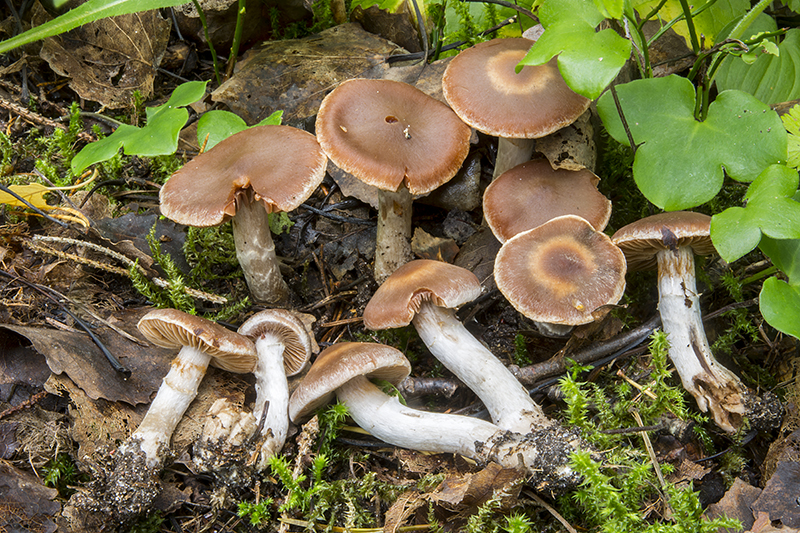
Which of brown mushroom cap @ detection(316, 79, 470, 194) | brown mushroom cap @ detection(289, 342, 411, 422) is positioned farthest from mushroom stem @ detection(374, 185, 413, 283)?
brown mushroom cap @ detection(289, 342, 411, 422)

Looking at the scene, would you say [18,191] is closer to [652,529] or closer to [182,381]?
[182,381]

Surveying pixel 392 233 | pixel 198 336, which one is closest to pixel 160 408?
pixel 198 336

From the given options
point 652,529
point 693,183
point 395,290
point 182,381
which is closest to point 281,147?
point 395,290

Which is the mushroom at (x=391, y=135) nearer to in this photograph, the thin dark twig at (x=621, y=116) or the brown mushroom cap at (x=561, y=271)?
the brown mushroom cap at (x=561, y=271)

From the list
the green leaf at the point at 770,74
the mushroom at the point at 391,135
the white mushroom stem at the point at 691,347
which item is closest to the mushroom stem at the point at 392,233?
the mushroom at the point at 391,135

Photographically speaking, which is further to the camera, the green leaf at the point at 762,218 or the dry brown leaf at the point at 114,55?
the dry brown leaf at the point at 114,55

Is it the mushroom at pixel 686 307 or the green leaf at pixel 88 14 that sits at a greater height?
the green leaf at pixel 88 14

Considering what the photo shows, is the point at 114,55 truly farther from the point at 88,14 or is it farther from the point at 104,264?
the point at 104,264
